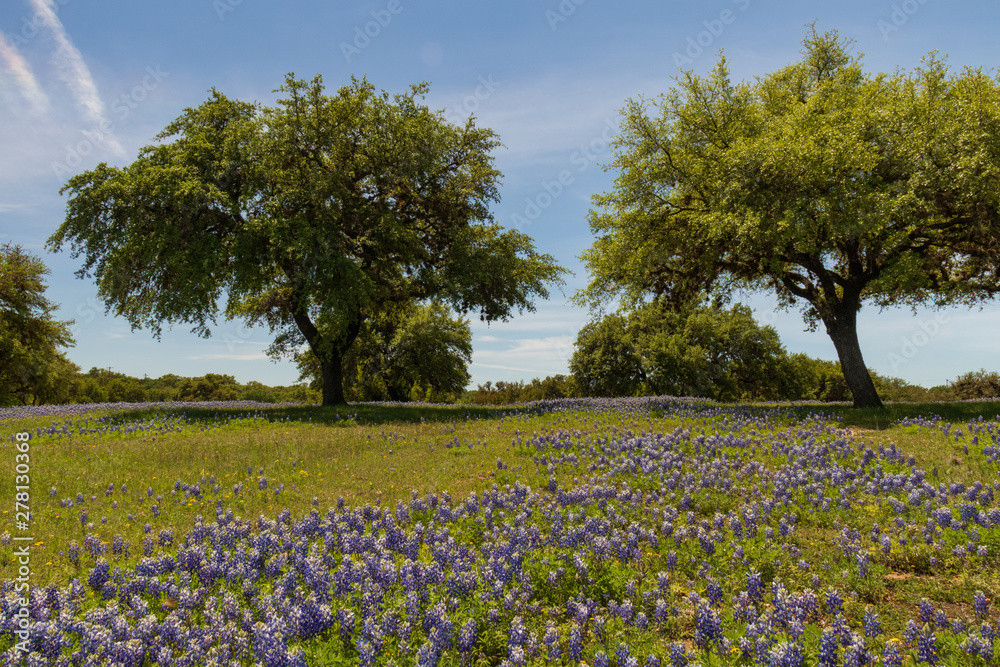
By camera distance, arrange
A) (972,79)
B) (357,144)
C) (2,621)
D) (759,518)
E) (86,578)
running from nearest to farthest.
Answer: (2,621)
(86,578)
(759,518)
(972,79)
(357,144)

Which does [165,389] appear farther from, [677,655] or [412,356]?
[677,655]

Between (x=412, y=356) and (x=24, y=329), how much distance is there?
101 feet

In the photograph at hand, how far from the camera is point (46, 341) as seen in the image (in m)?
43.3

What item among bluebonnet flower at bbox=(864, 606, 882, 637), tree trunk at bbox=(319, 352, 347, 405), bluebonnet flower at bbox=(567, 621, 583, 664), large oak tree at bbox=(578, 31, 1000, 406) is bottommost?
bluebonnet flower at bbox=(567, 621, 583, 664)

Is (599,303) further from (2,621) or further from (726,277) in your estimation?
(2,621)

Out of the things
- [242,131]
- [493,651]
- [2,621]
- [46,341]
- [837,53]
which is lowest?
[493,651]

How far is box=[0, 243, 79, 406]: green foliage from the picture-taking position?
40.0m

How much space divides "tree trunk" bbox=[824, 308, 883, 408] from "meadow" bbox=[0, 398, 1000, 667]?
9.08 m

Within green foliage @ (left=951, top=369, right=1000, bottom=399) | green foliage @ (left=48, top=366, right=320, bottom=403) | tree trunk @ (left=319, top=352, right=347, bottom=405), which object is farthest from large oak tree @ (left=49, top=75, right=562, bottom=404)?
green foliage @ (left=951, top=369, right=1000, bottom=399)

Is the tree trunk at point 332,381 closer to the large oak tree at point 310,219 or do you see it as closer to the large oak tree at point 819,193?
the large oak tree at point 310,219

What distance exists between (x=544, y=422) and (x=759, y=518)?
11.1 metres

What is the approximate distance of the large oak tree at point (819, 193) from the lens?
59.6 ft

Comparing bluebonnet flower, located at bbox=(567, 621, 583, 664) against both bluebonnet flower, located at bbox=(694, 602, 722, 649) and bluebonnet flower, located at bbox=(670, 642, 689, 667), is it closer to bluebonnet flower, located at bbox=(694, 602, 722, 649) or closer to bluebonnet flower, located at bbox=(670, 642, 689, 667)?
bluebonnet flower, located at bbox=(670, 642, 689, 667)

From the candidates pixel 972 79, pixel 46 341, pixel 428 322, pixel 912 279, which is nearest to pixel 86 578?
pixel 912 279
